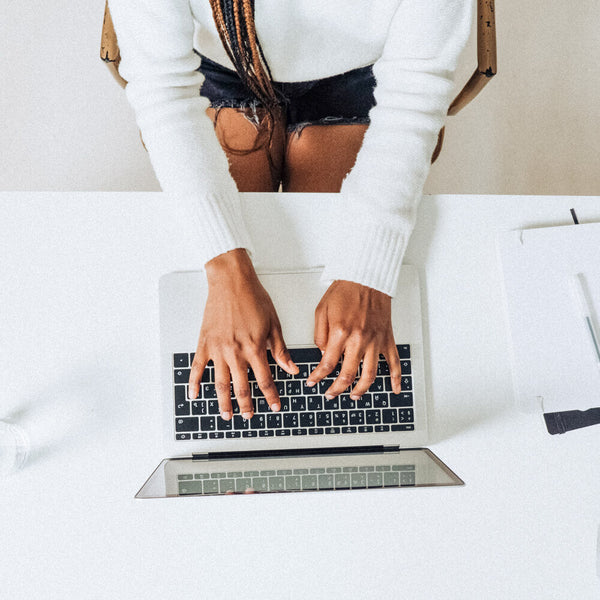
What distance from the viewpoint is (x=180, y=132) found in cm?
72

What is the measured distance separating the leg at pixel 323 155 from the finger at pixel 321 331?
11.5 inches

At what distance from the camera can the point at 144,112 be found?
72 cm

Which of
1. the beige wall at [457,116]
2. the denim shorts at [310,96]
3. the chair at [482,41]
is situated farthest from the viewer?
the beige wall at [457,116]

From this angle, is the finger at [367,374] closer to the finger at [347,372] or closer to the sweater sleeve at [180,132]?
the finger at [347,372]

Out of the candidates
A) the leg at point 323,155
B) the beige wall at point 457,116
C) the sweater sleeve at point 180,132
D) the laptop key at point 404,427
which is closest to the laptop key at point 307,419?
the laptop key at point 404,427

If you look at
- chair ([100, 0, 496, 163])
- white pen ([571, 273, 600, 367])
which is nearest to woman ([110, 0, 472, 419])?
chair ([100, 0, 496, 163])

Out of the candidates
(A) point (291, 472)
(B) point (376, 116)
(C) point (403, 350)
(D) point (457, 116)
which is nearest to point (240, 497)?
(A) point (291, 472)

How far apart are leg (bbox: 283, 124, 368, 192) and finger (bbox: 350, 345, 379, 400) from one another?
33 centimetres

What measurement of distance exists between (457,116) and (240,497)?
3.91ft

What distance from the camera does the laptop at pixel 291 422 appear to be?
670mm

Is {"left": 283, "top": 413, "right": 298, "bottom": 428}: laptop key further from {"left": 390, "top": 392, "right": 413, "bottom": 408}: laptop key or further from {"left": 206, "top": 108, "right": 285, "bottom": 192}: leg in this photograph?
{"left": 206, "top": 108, "right": 285, "bottom": 192}: leg

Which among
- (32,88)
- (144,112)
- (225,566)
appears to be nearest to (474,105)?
(144,112)

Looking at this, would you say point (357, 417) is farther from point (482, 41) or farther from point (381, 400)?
point (482, 41)

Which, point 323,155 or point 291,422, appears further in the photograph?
point 323,155
